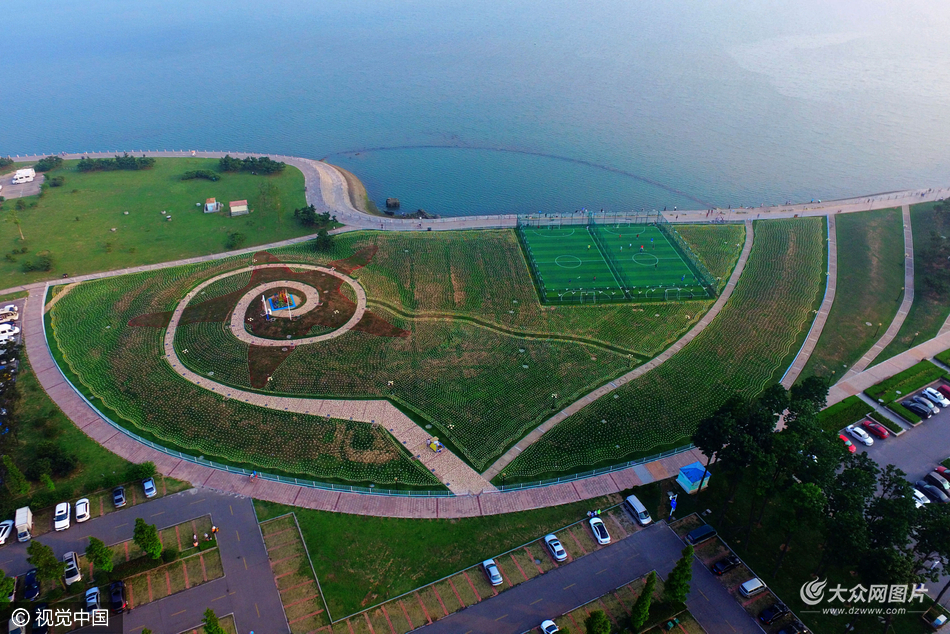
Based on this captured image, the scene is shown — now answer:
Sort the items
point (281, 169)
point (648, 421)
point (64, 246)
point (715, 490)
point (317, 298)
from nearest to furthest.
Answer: point (715, 490) → point (648, 421) → point (317, 298) → point (64, 246) → point (281, 169)

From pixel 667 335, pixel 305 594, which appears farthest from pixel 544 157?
pixel 305 594

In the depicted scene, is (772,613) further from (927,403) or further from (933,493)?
(927,403)

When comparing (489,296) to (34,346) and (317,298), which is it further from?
(34,346)

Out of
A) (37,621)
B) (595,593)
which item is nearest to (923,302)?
(595,593)

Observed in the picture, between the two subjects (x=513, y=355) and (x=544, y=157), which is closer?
(x=513, y=355)

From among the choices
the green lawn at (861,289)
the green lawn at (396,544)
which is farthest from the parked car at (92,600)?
the green lawn at (861,289)

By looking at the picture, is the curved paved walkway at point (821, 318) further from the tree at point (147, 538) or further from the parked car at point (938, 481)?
the tree at point (147, 538)

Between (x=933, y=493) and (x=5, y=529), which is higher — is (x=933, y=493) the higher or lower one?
the lower one
